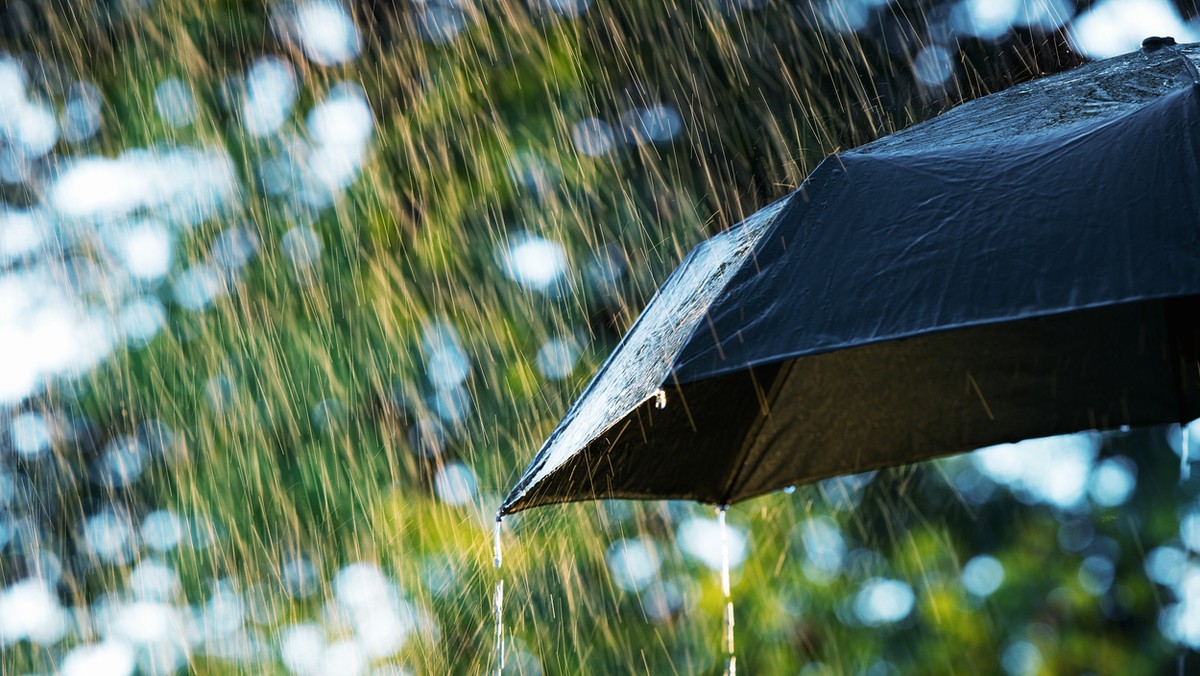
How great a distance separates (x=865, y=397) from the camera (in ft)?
7.79

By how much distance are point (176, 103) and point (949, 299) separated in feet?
11.4

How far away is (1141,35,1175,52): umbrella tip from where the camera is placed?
1817 mm

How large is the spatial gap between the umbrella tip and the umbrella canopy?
3 cm

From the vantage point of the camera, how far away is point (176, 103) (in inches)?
161

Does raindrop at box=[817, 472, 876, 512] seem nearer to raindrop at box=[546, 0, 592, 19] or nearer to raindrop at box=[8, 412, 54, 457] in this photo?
raindrop at box=[546, 0, 592, 19]

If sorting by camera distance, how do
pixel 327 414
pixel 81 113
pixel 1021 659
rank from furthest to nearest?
pixel 81 113
pixel 327 414
pixel 1021 659

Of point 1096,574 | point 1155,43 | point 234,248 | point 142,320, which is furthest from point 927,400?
point 142,320

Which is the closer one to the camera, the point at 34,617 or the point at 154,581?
the point at 154,581

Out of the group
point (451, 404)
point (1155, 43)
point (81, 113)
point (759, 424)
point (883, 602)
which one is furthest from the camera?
point (81, 113)

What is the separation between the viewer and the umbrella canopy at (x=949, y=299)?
1.27 m

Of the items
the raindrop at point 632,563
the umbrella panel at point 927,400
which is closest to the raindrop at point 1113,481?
the raindrop at point 632,563

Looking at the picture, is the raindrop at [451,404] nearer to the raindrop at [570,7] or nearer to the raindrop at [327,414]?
the raindrop at [327,414]

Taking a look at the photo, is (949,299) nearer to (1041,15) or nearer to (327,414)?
(327,414)

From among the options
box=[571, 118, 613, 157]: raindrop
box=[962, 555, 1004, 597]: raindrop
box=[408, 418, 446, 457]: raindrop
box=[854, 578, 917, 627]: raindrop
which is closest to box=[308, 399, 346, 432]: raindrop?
box=[408, 418, 446, 457]: raindrop
